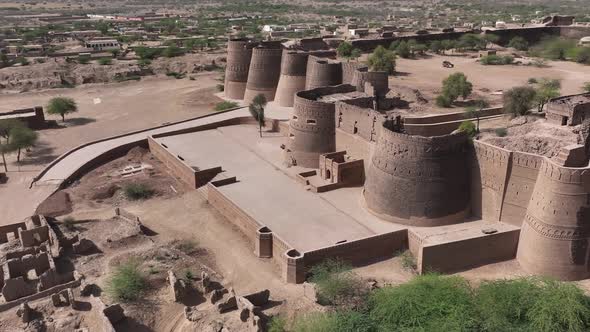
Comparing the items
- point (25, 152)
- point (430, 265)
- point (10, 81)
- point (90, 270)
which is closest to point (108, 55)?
point (10, 81)

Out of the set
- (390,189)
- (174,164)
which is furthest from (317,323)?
(174,164)

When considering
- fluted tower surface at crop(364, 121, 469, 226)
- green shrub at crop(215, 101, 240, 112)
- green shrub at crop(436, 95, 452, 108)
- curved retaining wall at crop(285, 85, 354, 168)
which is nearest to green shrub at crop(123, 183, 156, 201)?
curved retaining wall at crop(285, 85, 354, 168)

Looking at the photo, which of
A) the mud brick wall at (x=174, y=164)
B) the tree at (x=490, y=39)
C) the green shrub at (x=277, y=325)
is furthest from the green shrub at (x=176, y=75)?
the green shrub at (x=277, y=325)

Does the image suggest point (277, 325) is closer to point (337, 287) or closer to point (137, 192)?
point (337, 287)

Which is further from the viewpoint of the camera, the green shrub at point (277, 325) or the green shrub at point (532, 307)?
the green shrub at point (277, 325)

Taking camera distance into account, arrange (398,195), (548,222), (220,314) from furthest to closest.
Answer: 1. (398,195)
2. (548,222)
3. (220,314)

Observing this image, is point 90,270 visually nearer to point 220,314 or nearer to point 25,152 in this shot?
point 220,314

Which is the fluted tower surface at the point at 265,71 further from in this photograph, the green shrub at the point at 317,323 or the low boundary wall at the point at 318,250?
the green shrub at the point at 317,323
